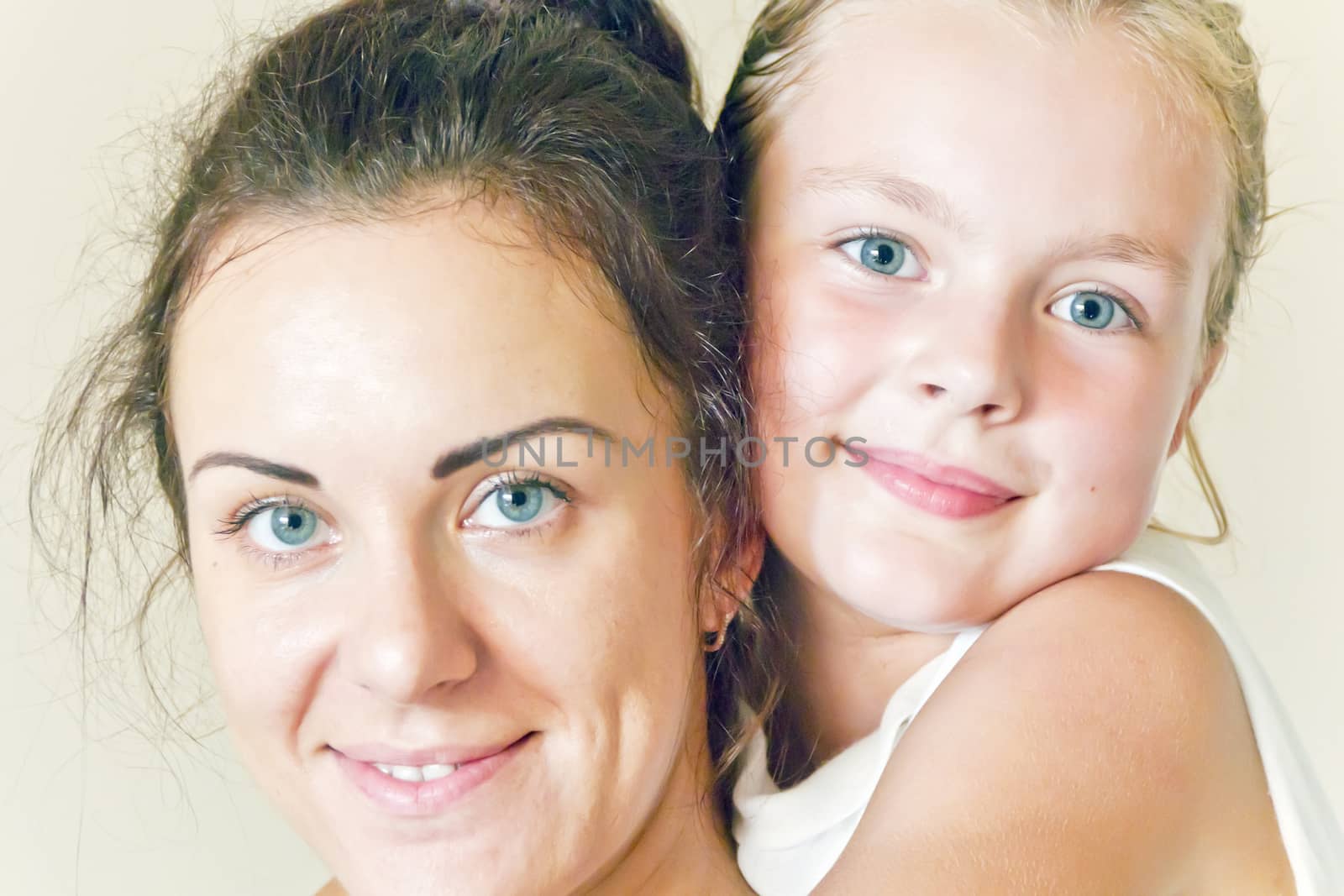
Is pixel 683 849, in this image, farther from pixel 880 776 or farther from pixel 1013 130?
pixel 1013 130

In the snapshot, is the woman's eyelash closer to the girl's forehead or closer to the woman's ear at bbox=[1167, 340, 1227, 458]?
the girl's forehead

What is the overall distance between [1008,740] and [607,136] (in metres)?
0.60

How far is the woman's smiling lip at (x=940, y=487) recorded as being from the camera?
1360 mm

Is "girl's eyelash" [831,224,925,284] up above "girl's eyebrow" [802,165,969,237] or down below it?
below

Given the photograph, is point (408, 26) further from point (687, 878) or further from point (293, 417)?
point (687, 878)

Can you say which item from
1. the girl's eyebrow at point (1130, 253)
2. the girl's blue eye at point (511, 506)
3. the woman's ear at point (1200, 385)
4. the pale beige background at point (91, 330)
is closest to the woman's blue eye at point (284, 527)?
the girl's blue eye at point (511, 506)

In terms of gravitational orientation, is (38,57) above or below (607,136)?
above

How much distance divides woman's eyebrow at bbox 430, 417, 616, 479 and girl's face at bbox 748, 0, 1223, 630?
0.26m

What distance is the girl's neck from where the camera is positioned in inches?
60.8

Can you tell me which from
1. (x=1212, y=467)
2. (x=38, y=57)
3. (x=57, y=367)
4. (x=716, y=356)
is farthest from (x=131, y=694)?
(x=1212, y=467)

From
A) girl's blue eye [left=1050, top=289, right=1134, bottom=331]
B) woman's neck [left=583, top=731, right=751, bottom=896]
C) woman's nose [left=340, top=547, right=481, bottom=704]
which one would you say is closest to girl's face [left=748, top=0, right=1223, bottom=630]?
girl's blue eye [left=1050, top=289, right=1134, bottom=331]

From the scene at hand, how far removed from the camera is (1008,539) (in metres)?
1.39

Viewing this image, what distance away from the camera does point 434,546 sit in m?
1.19

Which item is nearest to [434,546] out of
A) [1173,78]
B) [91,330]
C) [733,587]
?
[733,587]
